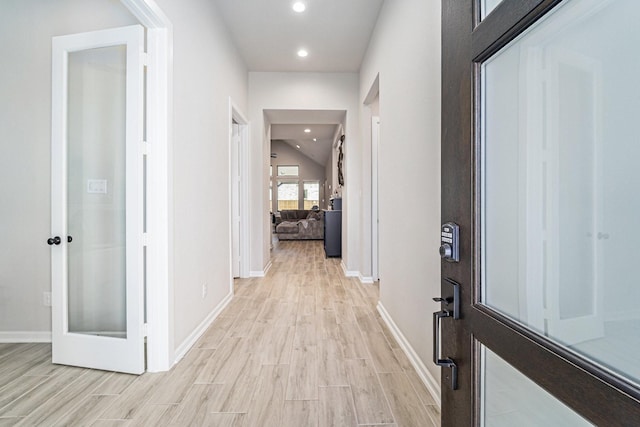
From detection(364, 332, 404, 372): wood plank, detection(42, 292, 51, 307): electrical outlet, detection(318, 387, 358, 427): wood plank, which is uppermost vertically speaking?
detection(42, 292, 51, 307): electrical outlet

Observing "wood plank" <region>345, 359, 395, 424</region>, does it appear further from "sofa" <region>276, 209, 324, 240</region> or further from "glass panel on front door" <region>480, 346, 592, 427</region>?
"sofa" <region>276, 209, 324, 240</region>

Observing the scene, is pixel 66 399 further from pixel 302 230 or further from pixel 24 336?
pixel 302 230

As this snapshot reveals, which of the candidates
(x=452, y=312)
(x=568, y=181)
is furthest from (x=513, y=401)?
(x=568, y=181)

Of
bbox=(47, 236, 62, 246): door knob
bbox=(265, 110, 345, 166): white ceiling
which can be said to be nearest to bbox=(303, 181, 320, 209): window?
bbox=(265, 110, 345, 166): white ceiling

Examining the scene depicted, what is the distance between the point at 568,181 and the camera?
61cm

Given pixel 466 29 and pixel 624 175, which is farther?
pixel 466 29

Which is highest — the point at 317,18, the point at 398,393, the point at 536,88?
the point at 317,18

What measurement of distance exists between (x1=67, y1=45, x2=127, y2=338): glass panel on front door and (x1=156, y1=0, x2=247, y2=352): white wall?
35 cm

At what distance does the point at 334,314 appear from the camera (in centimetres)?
316

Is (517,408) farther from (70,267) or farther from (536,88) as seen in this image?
(70,267)

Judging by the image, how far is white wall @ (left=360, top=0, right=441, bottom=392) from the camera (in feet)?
5.88

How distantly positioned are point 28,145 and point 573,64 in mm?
3422

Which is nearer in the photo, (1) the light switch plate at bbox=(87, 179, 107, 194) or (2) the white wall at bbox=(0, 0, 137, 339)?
(1) the light switch plate at bbox=(87, 179, 107, 194)

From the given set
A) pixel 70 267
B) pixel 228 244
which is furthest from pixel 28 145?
pixel 228 244
